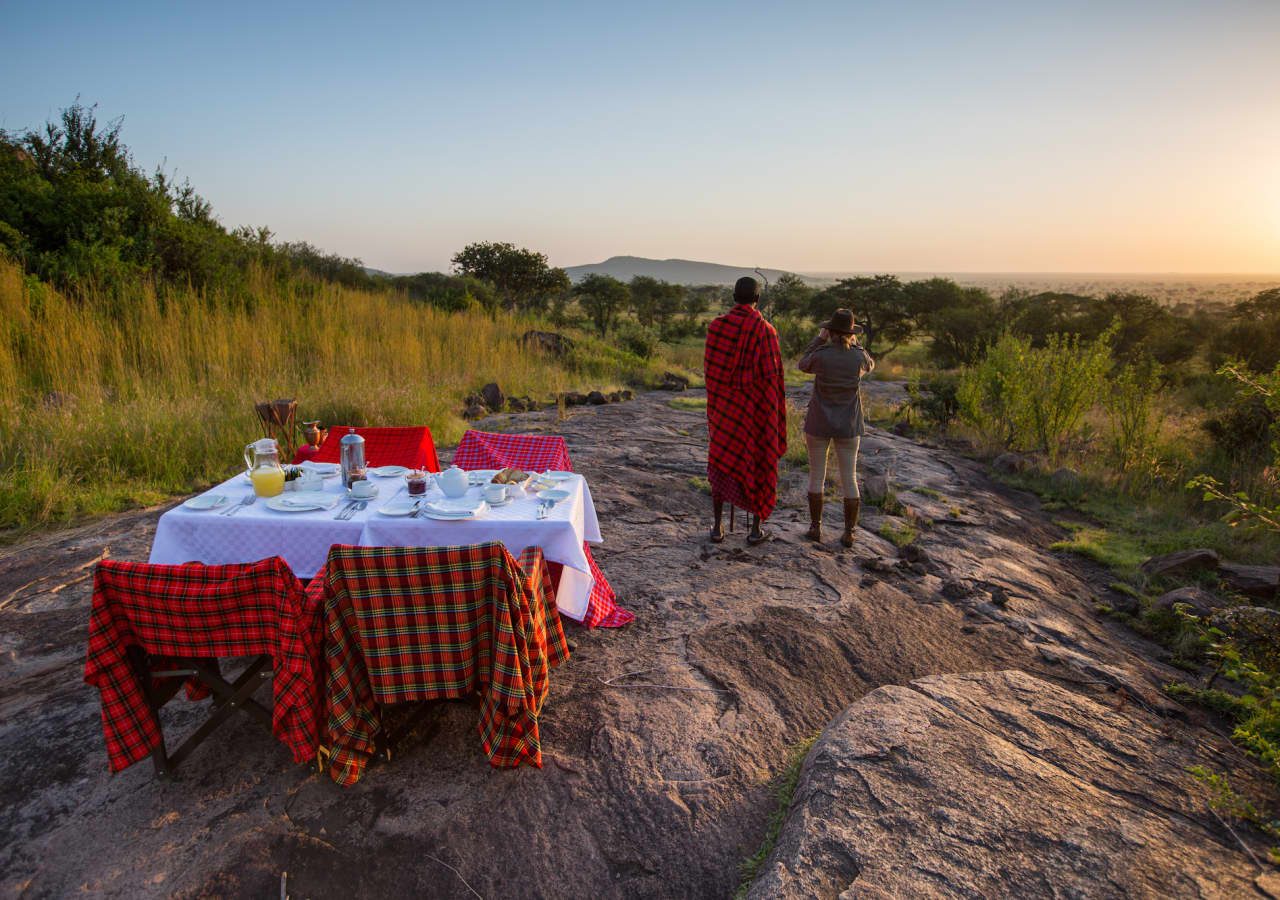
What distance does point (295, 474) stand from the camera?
10.7 feet

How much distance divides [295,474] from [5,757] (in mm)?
1436

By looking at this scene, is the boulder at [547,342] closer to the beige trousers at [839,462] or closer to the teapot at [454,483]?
the beige trousers at [839,462]

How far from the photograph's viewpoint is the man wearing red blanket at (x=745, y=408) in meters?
4.51

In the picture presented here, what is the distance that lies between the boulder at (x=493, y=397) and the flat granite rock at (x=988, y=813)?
7.75m

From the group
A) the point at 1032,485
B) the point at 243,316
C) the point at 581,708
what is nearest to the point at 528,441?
the point at 581,708

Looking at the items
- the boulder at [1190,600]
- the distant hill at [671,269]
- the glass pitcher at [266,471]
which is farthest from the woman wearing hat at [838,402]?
the distant hill at [671,269]

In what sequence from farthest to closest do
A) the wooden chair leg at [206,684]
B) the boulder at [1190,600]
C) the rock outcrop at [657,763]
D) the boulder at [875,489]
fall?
the boulder at [875,489] → the boulder at [1190,600] → the wooden chair leg at [206,684] → the rock outcrop at [657,763]

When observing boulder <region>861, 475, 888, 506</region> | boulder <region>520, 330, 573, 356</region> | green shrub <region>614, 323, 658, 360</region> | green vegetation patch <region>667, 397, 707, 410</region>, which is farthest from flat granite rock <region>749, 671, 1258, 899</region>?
green shrub <region>614, 323, 658, 360</region>

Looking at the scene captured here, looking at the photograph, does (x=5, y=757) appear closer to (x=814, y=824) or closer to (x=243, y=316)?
(x=814, y=824)

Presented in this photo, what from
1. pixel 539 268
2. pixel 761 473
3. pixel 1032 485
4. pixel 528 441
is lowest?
pixel 1032 485

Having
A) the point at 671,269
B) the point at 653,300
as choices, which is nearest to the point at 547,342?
the point at 653,300

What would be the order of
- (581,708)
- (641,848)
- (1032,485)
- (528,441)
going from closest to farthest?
1. (641,848)
2. (581,708)
3. (528,441)
4. (1032,485)

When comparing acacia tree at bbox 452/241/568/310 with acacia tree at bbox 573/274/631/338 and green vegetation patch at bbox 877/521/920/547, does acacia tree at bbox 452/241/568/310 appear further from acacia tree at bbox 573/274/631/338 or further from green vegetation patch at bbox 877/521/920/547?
green vegetation patch at bbox 877/521/920/547

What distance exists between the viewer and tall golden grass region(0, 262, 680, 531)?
5.38 metres
